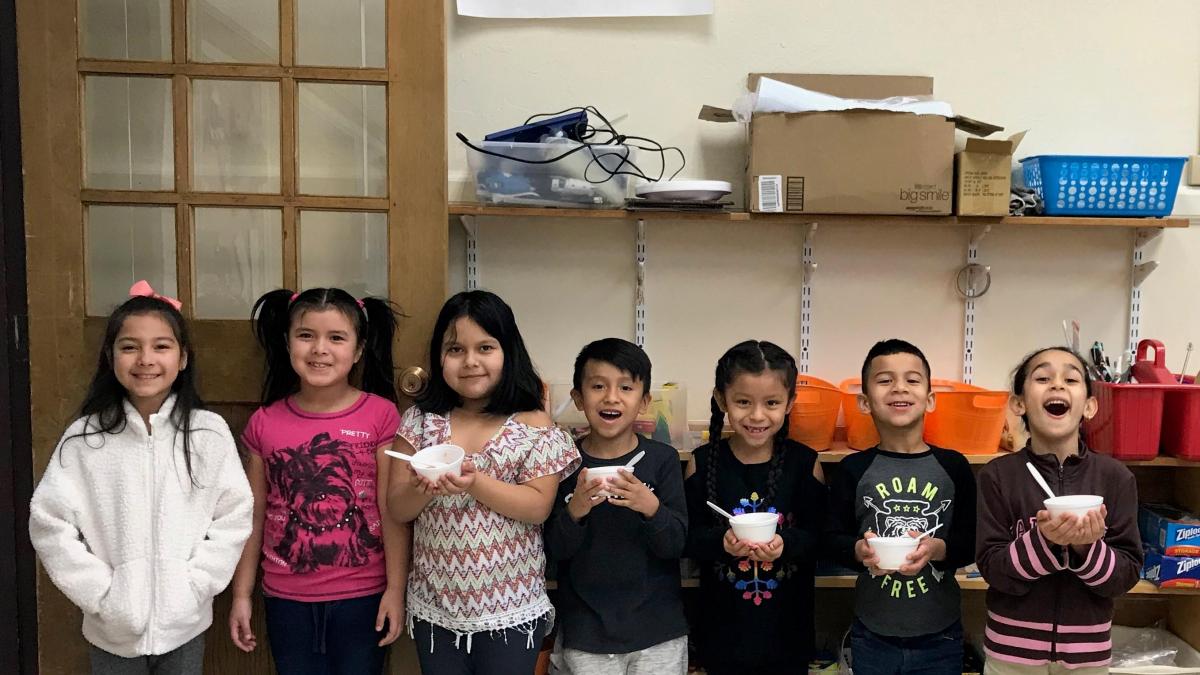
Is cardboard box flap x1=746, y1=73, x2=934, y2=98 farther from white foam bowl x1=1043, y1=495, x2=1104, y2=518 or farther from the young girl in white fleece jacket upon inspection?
the young girl in white fleece jacket

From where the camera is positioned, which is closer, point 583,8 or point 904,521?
point 904,521

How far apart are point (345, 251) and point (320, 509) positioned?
0.62 meters

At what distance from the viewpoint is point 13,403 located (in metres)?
1.92

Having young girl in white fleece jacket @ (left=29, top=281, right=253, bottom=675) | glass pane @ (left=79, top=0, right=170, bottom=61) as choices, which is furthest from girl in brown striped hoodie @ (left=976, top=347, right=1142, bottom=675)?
glass pane @ (left=79, top=0, right=170, bottom=61)

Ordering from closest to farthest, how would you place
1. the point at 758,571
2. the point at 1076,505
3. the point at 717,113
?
the point at 1076,505, the point at 758,571, the point at 717,113

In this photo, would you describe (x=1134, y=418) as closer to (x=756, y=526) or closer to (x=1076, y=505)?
(x=1076, y=505)

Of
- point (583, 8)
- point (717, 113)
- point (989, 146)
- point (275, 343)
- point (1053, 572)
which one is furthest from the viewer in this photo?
point (583, 8)

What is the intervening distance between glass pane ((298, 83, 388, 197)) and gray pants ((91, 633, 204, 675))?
1.04 metres

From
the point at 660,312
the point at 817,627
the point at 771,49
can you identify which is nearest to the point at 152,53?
the point at 660,312

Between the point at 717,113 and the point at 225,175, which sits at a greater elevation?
the point at 717,113

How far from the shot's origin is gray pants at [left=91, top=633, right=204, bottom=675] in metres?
1.65

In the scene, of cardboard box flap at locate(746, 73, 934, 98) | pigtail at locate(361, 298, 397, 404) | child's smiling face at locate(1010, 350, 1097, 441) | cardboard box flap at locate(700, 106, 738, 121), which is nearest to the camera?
child's smiling face at locate(1010, 350, 1097, 441)

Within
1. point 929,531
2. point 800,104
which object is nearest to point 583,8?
point 800,104

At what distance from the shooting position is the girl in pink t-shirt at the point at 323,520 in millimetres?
1751
